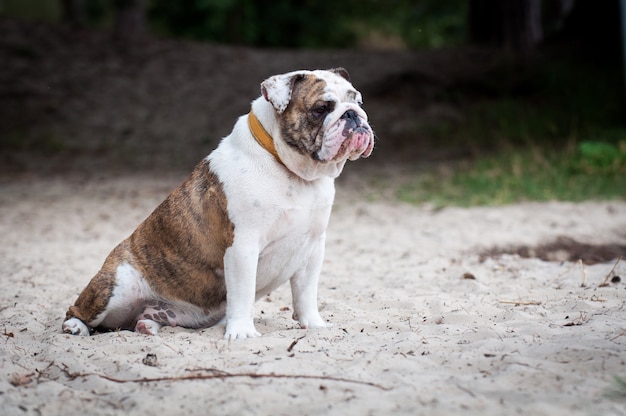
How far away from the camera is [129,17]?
17.7 meters

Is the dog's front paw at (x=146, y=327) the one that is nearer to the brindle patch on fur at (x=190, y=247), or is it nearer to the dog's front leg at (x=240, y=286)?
the brindle patch on fur at (x=190, y=247)

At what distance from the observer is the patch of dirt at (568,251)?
6.77m

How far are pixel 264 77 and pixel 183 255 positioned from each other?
11.8 m

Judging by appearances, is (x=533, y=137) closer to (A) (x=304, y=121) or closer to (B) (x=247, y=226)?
(A) (x=304, y=121)

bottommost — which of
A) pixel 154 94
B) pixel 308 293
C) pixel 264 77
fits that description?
pixel 308 293

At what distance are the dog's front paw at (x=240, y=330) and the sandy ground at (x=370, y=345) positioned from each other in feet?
0.43

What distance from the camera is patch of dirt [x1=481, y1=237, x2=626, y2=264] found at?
6.77 metres

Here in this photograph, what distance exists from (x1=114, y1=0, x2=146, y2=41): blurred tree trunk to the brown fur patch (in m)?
13.8

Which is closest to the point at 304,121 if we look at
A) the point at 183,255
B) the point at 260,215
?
the point at 260,215

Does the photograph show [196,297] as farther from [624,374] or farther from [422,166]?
[422,166]

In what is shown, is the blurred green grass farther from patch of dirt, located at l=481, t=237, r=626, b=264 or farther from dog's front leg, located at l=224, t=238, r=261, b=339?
dog's front leg, located at l=224, t=238, r=261, b=339

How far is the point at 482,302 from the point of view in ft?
16.6

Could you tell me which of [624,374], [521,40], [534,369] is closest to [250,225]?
[534,369]

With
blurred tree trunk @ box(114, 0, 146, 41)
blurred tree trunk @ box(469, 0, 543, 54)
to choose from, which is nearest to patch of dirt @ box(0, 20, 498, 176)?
blurred tree trunk @ box(114, 0, 146, 41)
